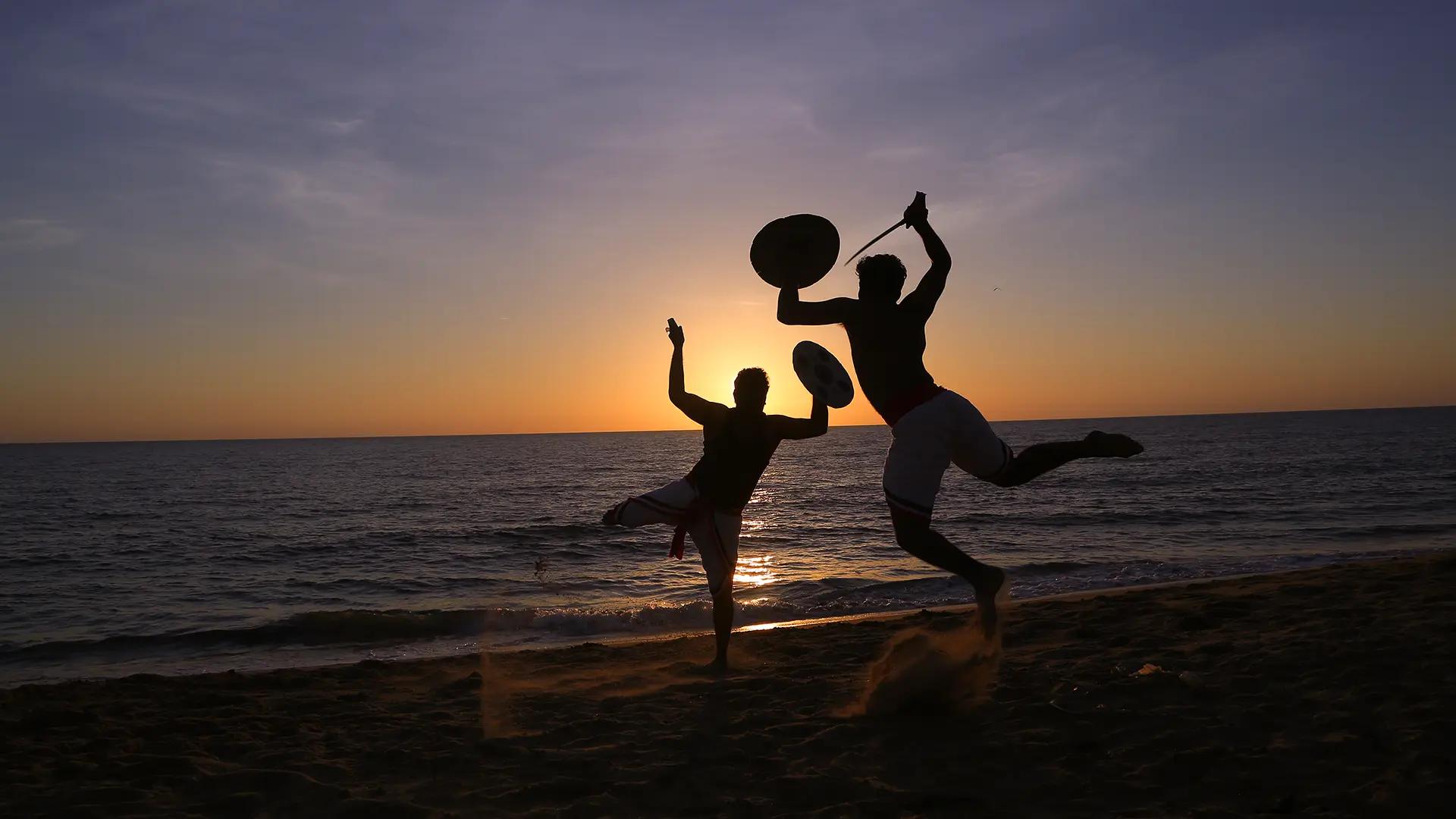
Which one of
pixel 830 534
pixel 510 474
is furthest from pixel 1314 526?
pixel 510 474

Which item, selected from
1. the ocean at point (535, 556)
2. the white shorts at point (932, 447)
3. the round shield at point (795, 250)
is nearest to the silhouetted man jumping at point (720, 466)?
the round shield at point (795, 250)

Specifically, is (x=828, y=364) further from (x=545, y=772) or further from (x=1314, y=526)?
(x=1314, y=526)

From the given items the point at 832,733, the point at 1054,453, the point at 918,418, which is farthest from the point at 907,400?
the point at 832,733

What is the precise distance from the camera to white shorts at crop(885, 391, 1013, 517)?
464cm

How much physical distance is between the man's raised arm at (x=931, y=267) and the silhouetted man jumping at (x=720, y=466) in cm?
163

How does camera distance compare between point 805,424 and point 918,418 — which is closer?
point 918,418

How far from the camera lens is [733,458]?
20.9 ft

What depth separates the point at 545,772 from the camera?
4418mm

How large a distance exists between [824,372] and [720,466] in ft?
4.34

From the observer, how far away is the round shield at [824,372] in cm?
538

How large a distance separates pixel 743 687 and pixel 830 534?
16.2m

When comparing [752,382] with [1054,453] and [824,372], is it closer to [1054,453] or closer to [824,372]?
[824,372]

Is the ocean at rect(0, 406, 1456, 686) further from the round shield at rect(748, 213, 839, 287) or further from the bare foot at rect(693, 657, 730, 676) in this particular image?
the round shield at rect(748, 213, 839, 287)

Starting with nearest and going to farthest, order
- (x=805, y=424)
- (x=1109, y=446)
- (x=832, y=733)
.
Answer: (x=832, y=733) < (x=1109, y=446) < (x=805, y=424)
